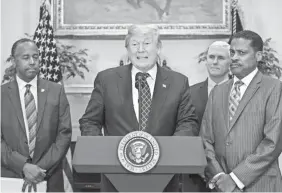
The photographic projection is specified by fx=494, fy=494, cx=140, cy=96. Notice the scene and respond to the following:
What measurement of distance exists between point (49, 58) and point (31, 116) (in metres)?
2.41

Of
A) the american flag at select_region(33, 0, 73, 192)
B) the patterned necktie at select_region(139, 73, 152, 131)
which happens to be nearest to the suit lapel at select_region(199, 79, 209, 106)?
the patterned necktie at select_region(139, 73, 152, 131)

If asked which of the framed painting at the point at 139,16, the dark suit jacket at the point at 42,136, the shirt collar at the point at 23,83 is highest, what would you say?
the framed painting at the point at 139,16

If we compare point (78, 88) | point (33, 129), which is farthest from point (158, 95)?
point (78, 88)

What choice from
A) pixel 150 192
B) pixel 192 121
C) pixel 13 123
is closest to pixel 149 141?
pixel 150 192

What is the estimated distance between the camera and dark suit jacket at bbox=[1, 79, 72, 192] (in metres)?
4.10

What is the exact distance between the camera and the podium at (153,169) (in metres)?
2.53

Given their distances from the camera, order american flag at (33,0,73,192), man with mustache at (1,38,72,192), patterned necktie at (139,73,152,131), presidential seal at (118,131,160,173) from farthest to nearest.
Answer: american flag at (33,0,73,192), man with mustache at (1,38,72,192), patterned necktie at (139,73,152,131), presidential seal at (118,131,160,173)

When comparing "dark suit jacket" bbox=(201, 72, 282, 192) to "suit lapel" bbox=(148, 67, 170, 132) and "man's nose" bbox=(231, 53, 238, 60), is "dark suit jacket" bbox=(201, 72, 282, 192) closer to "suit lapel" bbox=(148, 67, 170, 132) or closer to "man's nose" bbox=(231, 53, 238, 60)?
"man's nose" bbox=(231, 53, 238, 60)

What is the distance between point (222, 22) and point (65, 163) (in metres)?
3.11

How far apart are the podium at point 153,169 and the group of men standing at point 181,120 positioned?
45cm

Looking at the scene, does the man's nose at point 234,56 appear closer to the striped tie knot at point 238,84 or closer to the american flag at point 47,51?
the striped tie knot at point 238,84

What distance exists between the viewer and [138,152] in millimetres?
2514

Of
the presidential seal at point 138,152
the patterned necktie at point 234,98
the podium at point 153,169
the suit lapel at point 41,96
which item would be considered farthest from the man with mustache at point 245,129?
the suit lapel at point 41,96

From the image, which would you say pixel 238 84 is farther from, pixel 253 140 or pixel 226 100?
pixel 253 140
